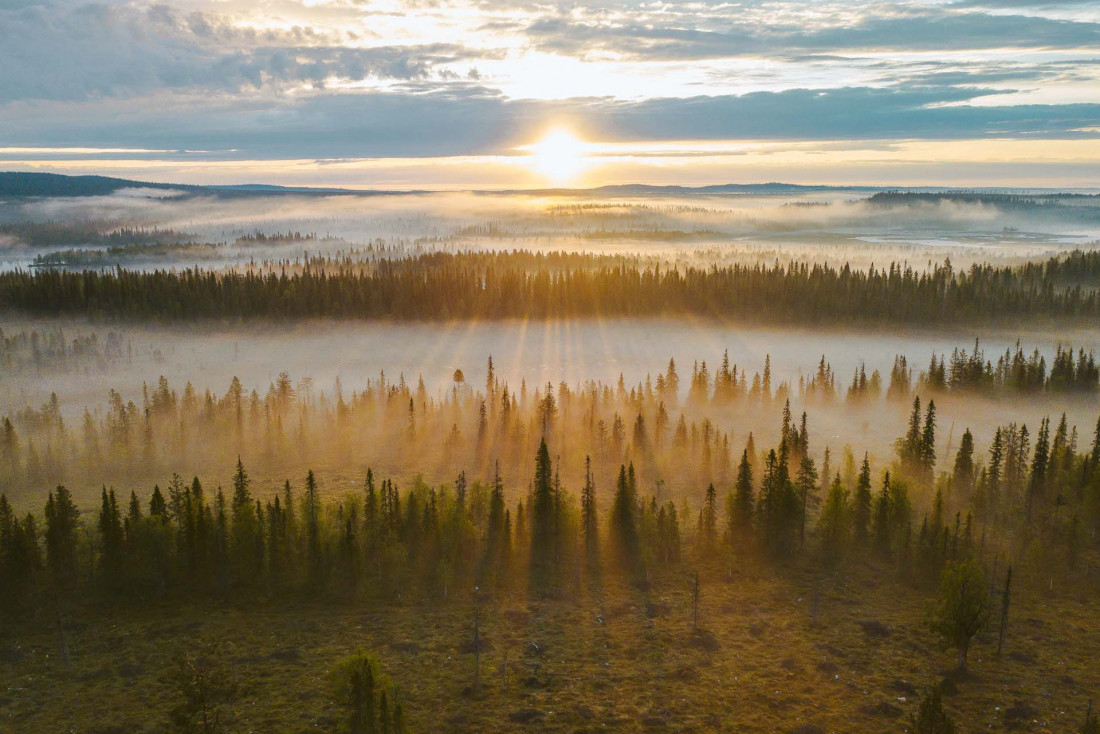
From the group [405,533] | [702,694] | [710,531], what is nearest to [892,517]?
[710,531]

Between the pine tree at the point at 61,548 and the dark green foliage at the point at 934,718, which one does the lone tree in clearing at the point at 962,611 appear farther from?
the pine tree at the point at 61,548

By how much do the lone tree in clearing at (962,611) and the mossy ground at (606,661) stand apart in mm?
3836

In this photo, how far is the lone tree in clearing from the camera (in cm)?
7988

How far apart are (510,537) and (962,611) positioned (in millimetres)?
62329

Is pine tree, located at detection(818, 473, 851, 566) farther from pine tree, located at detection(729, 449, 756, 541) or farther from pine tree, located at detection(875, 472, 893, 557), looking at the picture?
pine tree, located at detection(729, 449, 756, 541)

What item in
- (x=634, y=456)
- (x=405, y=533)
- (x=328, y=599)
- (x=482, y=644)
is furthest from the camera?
(x=634, y=456)

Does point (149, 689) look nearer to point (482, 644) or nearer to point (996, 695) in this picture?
point (482, 644)

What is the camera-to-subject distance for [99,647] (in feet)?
296

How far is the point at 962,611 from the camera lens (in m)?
80.2

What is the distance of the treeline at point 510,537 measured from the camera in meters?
105

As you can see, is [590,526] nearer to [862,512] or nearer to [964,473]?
[862,512]

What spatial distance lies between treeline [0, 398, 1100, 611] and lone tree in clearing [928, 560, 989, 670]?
23658mm

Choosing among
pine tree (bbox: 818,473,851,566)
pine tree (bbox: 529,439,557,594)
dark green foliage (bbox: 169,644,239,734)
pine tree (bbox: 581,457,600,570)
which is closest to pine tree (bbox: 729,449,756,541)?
pine tree (bbox: 818,473,851,566)

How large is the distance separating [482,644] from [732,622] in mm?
31667
